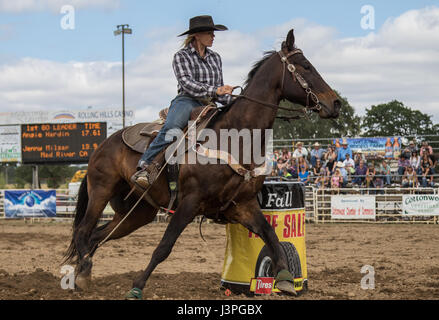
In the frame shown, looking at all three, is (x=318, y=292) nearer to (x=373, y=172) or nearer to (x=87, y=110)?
(x=373, y=172)

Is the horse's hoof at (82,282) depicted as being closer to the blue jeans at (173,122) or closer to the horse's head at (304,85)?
the blue jeans at (173,122)

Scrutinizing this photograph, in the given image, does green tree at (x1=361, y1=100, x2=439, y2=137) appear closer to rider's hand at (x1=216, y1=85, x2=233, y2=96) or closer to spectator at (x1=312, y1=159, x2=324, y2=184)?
spectator at (x1=312, y1=159, x2=324, y2=184)

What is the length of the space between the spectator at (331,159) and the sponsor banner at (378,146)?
4.66 meters

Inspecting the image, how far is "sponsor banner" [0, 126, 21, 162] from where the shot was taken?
2670 centimetres

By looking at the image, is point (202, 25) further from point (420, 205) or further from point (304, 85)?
point (420, 205)

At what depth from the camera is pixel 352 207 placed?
17.6 metres

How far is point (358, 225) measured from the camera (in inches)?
658

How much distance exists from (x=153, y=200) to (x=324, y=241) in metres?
7.17

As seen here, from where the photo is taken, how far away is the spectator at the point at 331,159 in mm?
18562

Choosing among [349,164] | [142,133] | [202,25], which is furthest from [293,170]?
[202,25]

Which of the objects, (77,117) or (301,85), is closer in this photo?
(301,85)

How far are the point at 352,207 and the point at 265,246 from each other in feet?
39.9

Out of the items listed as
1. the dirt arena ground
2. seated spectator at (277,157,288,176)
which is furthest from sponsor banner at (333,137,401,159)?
the dirt arena ground
